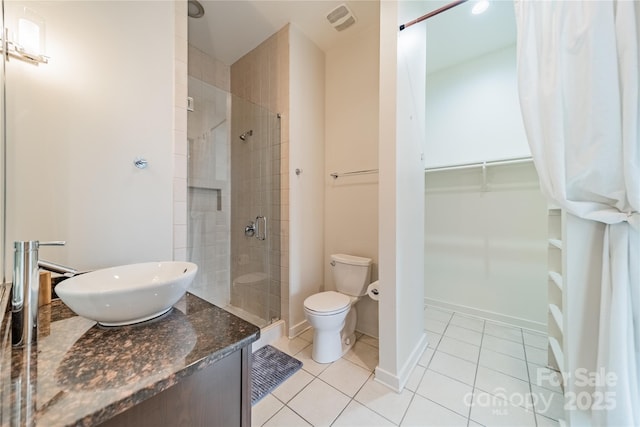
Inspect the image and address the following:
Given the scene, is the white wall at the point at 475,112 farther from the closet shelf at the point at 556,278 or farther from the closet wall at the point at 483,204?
the closet shelf at the point at 556,278

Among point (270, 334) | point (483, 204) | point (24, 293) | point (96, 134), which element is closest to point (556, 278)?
point (483, 204)

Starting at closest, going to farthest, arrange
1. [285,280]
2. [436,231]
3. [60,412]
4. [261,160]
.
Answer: [60,412] → [285,280] → [261,160] → [436,231]

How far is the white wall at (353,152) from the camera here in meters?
2.02

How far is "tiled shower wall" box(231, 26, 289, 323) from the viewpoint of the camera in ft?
6.64

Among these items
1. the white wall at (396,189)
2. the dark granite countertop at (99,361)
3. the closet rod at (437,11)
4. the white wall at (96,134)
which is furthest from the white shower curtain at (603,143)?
the white wall at (96,134)

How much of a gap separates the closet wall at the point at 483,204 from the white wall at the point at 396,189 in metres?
1.08

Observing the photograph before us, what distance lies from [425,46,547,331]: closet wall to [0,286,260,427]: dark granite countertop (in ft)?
7.82

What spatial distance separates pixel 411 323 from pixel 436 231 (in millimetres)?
1247

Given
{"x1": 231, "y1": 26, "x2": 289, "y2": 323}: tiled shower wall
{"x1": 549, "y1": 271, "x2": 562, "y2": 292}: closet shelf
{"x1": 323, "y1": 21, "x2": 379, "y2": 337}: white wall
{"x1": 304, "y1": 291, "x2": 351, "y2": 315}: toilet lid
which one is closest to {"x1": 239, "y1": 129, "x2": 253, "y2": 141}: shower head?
{"x1": 231, "y1": 26, "x2": 289, "y2": 323}: tiled shower wall

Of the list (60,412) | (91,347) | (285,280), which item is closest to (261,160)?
(285,280)

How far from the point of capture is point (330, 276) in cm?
229

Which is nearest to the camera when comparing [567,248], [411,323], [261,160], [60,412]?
[60,412]

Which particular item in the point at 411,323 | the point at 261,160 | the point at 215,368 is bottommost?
the point at 411,323

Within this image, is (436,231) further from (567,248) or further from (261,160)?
(261,160)
